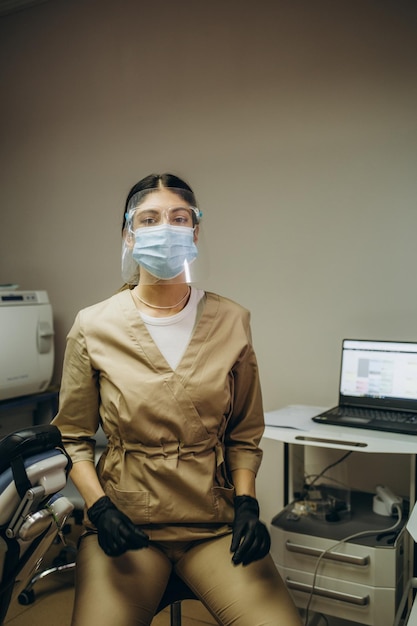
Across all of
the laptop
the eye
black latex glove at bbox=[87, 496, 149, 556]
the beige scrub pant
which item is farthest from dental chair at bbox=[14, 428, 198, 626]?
the laptop

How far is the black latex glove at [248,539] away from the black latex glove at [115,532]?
0.20 m

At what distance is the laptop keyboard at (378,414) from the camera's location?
2.03 m

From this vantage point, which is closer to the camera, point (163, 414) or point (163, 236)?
point (163, 414)

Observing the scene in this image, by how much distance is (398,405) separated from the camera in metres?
2.12

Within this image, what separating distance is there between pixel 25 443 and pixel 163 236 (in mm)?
679

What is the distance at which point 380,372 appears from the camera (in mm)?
2170

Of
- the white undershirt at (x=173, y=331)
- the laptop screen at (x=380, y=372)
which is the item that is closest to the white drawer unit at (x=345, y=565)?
the laptop screen at (x=380, y=372)

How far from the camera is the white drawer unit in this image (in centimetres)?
174

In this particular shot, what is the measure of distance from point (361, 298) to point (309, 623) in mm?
1188

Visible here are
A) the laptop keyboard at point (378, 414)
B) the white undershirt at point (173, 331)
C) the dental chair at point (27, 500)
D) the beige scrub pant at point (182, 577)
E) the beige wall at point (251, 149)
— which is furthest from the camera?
the beige wall at point (251, 149)

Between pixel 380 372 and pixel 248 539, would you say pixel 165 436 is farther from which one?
pixel 380 372

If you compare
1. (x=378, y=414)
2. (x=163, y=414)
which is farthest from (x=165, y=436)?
(x=378, y=414)

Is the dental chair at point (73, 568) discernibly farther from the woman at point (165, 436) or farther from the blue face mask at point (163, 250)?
the blue face mask at point (163, 250)

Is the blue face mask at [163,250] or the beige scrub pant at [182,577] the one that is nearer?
the beige scrub pant at [182,577]
